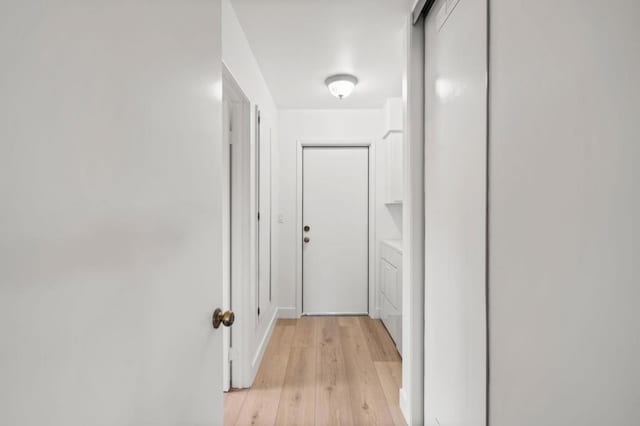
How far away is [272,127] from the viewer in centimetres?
348

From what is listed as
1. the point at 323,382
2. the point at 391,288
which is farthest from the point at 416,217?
the point at 391,288

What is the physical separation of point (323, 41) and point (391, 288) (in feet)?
7.21

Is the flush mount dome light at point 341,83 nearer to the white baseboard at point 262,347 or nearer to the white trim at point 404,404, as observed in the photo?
the white baseboard at point 262,347

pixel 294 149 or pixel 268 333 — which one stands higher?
pixel 294 149

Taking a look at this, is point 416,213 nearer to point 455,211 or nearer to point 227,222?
point 455,211

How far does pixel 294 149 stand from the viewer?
3.91 metres

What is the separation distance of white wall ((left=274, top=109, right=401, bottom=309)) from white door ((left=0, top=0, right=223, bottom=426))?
119 inches

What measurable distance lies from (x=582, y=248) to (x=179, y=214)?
0.87 meters

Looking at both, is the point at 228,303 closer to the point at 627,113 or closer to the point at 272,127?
the point at 272,127

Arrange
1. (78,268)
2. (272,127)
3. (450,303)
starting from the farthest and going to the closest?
(272,127) < (450,303) < (78,268)

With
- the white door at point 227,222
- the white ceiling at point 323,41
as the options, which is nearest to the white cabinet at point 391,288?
the white door at point 227,222

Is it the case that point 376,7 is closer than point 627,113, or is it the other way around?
point 627,113

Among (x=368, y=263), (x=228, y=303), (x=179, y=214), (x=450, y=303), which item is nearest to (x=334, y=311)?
(x=368, y=263)

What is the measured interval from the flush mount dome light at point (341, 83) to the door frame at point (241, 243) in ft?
3.04
